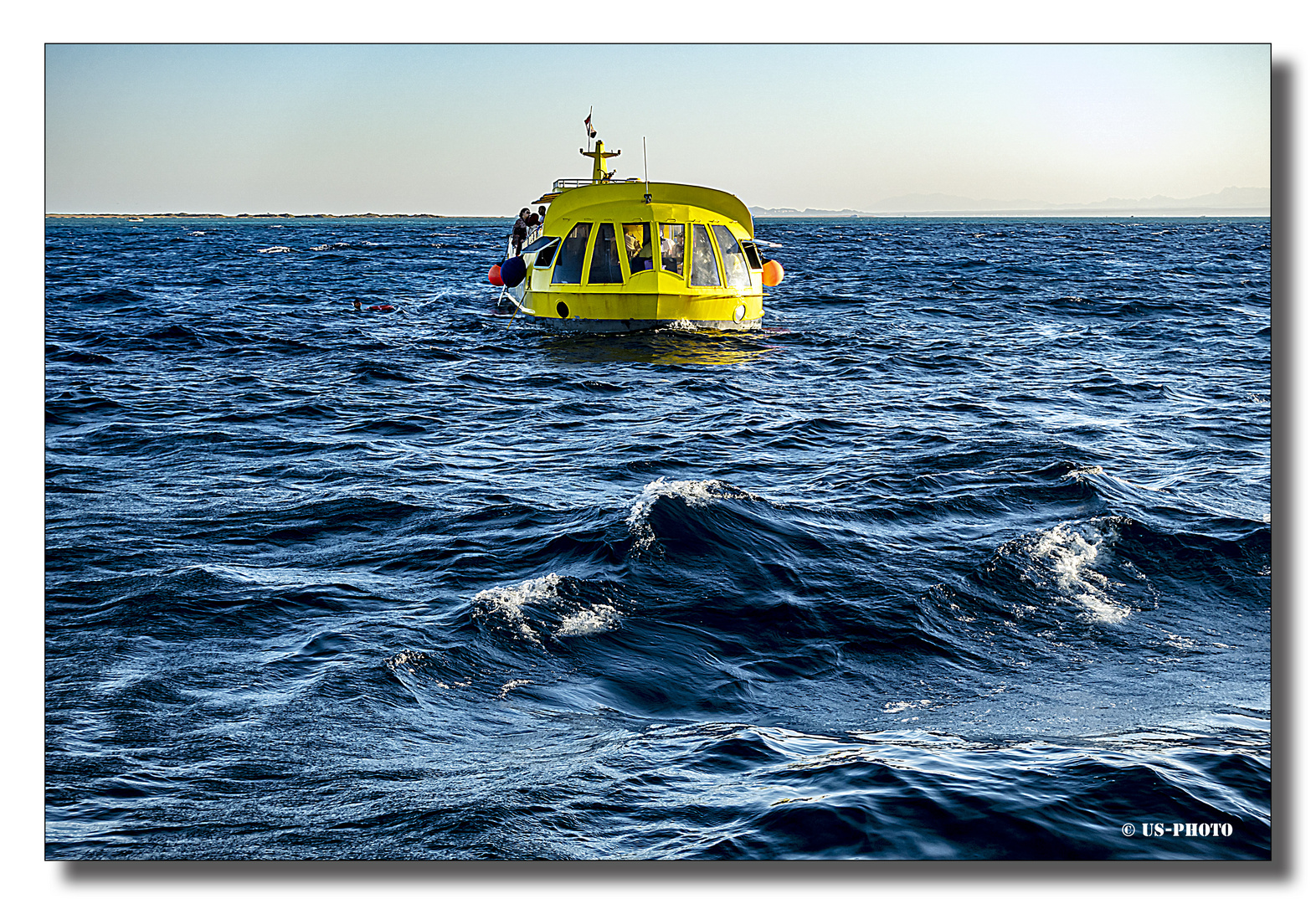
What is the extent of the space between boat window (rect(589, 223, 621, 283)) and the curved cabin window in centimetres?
177

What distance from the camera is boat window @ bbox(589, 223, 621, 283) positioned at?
56.1ft

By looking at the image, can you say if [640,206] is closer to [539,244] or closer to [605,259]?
[605,259]

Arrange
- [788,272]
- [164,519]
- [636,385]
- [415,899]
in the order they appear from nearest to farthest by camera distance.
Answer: [415,899] → [164,519] → [636,385] → [788,272]

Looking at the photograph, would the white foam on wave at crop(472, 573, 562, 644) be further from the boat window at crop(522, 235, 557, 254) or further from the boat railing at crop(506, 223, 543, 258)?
the boat railing at crop(506, 223, 543, 258)

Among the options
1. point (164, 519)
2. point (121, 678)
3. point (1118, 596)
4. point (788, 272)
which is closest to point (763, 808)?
point (121, 678)

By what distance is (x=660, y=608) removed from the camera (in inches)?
257

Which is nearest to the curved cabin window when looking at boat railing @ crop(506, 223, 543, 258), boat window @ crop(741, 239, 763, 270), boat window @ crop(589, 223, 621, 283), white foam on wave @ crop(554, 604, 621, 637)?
boat window @ crop(741, 239, 763, 270)

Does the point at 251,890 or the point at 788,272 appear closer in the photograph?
the point at 251,890

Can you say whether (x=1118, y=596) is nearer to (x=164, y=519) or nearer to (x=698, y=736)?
(x=698, y=736)

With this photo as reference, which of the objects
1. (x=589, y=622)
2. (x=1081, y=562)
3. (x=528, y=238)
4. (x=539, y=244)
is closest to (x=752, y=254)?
(x=539, y=244)

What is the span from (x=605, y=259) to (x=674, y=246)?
116 cm

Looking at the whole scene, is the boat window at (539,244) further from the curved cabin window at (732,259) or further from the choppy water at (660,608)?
the choppy water at (660,608)

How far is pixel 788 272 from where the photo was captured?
36156 mm
